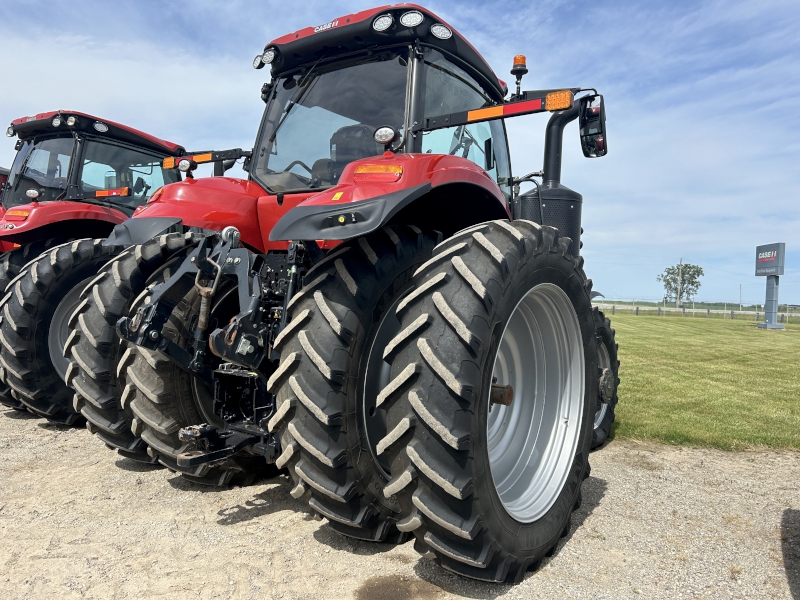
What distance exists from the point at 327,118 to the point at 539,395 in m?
2.17

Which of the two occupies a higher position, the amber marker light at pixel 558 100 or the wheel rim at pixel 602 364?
the amber marker light at pixel 558 100

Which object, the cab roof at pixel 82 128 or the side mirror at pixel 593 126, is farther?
the cab roof at pixel 82 128

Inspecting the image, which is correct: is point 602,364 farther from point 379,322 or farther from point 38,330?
point 38,330

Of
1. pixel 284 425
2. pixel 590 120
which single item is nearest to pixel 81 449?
pixel 284 425

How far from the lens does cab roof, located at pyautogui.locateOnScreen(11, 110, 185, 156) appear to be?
6.82m

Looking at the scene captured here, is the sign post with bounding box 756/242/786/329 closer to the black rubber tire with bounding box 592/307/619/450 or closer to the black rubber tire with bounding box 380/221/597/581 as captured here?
the black rubber tire with bounding box 592/307/619/450

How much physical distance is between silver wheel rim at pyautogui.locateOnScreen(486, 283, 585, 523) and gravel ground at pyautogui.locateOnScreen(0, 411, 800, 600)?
393 mm

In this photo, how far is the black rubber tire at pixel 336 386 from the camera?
2.31 m

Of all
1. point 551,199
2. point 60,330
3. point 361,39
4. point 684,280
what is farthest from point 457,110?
point 684,280

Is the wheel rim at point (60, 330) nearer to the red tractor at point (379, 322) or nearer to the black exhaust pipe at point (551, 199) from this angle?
the red tractor at point (379, 322)

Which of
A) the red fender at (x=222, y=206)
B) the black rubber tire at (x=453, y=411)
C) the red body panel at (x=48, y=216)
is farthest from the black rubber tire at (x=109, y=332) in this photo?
the red body panel at (x=48, y=216)

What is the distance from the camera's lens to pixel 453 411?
6.79 ft

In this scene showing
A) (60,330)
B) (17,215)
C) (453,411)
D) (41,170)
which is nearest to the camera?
(453,411)

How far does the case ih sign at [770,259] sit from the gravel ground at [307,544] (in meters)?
31.8
